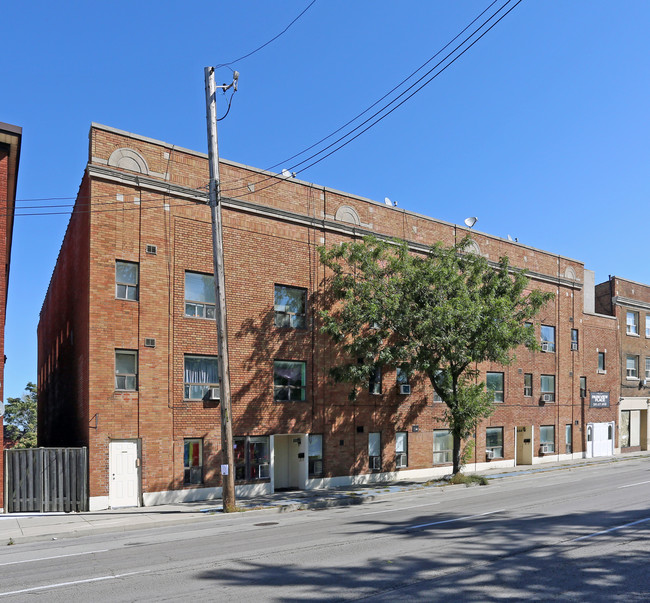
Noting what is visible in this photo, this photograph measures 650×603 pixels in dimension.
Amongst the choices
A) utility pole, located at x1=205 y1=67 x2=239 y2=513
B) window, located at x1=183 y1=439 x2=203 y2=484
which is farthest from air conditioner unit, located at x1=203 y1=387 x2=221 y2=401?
utility pole, located at x1=205 y1=67 x2=239 y2=513

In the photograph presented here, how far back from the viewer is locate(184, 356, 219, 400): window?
71.6ft

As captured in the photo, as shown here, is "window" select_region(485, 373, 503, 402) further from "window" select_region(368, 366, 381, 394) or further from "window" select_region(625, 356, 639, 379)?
"window" select_region(625, 356, 639, 379)

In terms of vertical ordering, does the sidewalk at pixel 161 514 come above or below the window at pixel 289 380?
below

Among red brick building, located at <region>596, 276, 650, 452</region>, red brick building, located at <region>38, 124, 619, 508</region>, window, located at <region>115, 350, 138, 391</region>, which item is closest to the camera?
red brick building, located at <region>38, 124, 619, 508</region>

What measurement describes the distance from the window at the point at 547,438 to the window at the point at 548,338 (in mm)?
4212

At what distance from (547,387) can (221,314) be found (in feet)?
76.2

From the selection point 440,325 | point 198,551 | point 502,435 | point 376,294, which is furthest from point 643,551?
point 502,435

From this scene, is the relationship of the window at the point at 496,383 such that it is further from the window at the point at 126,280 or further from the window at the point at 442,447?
the window at the point at 126,280

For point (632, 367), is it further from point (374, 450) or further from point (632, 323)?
point (374, 450)

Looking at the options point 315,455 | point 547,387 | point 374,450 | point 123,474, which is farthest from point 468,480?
point 123,474

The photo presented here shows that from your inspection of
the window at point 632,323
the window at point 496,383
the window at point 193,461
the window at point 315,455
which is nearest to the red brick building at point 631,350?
the window at point 632,323

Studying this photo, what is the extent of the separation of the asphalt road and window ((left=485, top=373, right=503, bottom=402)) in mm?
13486

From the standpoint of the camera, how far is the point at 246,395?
2286 centimetres

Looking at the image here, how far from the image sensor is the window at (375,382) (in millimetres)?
26656
